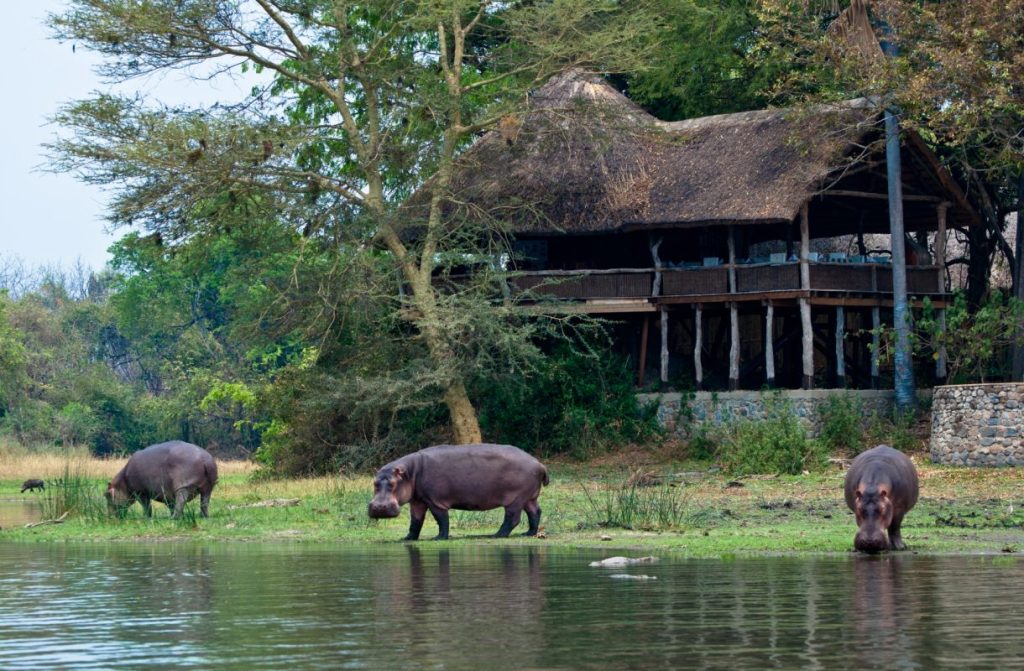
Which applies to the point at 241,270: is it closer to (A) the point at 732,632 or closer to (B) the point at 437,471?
(B) the point at 437,471

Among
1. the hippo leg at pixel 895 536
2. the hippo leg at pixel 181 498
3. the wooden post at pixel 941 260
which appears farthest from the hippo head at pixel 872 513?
the wooden post at pixel 941 260

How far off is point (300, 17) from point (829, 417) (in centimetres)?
1441

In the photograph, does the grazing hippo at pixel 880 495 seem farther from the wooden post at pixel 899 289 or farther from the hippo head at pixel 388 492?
the wooden post at pixel 899 289

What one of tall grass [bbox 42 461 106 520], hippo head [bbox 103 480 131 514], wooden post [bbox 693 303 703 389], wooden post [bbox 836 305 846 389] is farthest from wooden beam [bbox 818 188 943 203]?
tall grass [bbox 42 461 106 520]

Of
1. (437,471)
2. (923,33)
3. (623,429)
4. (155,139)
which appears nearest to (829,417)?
(623,429)

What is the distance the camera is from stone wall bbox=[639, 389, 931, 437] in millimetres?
34125

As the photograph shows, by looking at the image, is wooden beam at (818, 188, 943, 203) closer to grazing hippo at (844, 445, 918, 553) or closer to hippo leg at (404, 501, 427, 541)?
hippo leg at (404, 501, 427, 541)

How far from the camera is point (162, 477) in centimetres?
2230

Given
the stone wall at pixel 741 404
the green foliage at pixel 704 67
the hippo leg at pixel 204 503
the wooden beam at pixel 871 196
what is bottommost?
the hippo leg at pixel 204 503

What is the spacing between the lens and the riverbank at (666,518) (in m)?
17.0

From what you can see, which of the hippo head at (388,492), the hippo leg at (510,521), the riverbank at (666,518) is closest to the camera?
the riverbank at (666,518)

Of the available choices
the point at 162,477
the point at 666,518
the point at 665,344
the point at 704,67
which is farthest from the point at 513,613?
the point at 704,67

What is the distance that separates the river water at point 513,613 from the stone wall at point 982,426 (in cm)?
1525

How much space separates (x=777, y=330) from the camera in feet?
133
